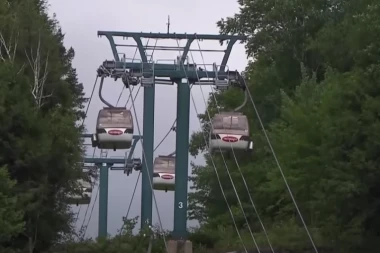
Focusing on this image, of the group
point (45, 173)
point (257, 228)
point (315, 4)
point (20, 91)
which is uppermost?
point (315, 4)

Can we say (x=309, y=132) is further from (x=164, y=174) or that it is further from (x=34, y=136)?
(x=164, y=174)

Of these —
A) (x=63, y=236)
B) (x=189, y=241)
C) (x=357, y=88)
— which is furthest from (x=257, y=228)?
(x=357, y=88)

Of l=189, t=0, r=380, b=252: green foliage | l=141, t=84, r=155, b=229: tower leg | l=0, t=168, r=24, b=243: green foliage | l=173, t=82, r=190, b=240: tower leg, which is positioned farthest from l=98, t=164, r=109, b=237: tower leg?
l=0, t=168, r=24, b=243: green foliage

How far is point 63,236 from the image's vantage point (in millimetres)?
38656

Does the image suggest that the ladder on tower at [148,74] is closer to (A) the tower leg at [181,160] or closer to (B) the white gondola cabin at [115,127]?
(A) the tower leg at [181,160]

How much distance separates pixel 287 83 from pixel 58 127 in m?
16.2

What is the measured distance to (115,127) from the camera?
28.8m

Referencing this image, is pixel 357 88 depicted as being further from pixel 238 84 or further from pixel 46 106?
pixel 46 106

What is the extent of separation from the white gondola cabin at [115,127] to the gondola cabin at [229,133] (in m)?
2.40

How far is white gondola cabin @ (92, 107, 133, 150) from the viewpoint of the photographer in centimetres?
2886

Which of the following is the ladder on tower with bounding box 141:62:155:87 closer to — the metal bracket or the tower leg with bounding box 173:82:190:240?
the tower leg with bounding box 173:82:190:240

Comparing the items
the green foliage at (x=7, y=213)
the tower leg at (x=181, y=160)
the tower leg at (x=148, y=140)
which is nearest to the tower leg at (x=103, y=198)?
the tower leg at (x=148, y=140)

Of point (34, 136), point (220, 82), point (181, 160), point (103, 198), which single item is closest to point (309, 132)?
point (220, 82)

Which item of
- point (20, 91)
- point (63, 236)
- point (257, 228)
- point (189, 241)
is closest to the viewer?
point (189, 241)
